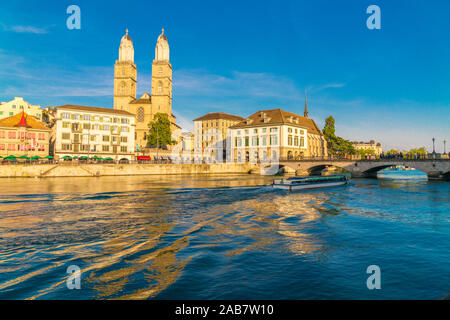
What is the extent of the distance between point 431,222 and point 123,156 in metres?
72.9

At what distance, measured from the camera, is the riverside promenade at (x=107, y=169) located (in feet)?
170

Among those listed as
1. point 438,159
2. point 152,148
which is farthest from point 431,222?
point 152,148

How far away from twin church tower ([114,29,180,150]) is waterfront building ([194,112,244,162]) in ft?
64.7

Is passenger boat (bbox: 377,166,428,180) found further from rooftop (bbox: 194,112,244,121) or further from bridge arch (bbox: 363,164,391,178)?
rooftop (bbox: 194,112,244,121)

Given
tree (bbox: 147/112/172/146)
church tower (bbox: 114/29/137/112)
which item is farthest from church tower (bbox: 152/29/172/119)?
tree (bbox: 147/112/172/146)

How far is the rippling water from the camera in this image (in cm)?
780

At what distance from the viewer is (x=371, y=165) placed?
5747 cm

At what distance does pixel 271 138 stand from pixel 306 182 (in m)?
40.5

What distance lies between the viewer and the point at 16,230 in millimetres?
13805

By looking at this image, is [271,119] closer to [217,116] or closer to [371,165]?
[371,165]

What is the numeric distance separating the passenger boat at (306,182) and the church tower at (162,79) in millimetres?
71899

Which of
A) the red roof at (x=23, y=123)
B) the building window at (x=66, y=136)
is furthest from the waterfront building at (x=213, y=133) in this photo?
the red roof at (x=23, y=123)

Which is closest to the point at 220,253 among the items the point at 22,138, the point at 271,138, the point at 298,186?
the point at 298,186

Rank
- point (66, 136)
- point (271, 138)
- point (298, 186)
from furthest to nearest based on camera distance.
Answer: point (271, 138), point (66, 136), point (298, 186)
